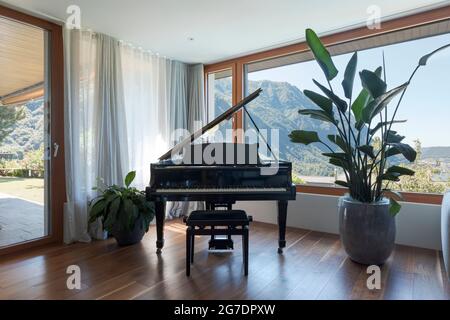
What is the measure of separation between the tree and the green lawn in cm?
47

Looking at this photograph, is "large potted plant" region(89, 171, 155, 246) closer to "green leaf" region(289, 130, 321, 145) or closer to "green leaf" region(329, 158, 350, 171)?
"green leaf" region(289, 130, 321, 145)

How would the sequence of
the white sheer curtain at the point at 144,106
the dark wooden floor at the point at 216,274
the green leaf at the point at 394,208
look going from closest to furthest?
1. the dark wooden floor at the point at 216,274
2. the green leaf at the point at 394,208
3. the white sheer curtain at the point at 144,106

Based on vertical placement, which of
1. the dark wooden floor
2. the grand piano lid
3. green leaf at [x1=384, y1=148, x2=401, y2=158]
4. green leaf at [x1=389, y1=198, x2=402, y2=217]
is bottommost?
the dark wooden floor

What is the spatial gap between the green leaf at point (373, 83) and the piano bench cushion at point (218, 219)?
1.60 meters

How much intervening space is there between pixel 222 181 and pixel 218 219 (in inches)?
19.1

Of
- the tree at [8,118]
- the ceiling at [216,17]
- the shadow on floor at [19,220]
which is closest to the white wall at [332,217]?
the ceiling at [216,17]

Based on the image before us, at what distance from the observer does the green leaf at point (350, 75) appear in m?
2.54

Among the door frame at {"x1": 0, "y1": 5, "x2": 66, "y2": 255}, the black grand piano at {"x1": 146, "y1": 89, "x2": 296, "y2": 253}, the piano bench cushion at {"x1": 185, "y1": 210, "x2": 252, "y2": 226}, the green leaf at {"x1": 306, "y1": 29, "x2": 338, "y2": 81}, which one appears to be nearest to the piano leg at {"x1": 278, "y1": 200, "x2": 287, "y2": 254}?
the black grand piano at {"x1": 146, "y1": 89, "x2": 296, "y2": 253}

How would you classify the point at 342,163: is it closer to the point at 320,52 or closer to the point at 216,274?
the point at 320,52

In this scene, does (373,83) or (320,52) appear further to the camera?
(320,52)

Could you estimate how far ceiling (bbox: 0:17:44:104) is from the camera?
2912mm

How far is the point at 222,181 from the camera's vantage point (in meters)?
2.78

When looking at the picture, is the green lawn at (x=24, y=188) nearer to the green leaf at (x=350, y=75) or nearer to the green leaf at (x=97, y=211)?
the green leaf at (x=97, y=211)

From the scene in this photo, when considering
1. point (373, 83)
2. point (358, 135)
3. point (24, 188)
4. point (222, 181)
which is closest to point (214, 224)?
point (222, 181)
